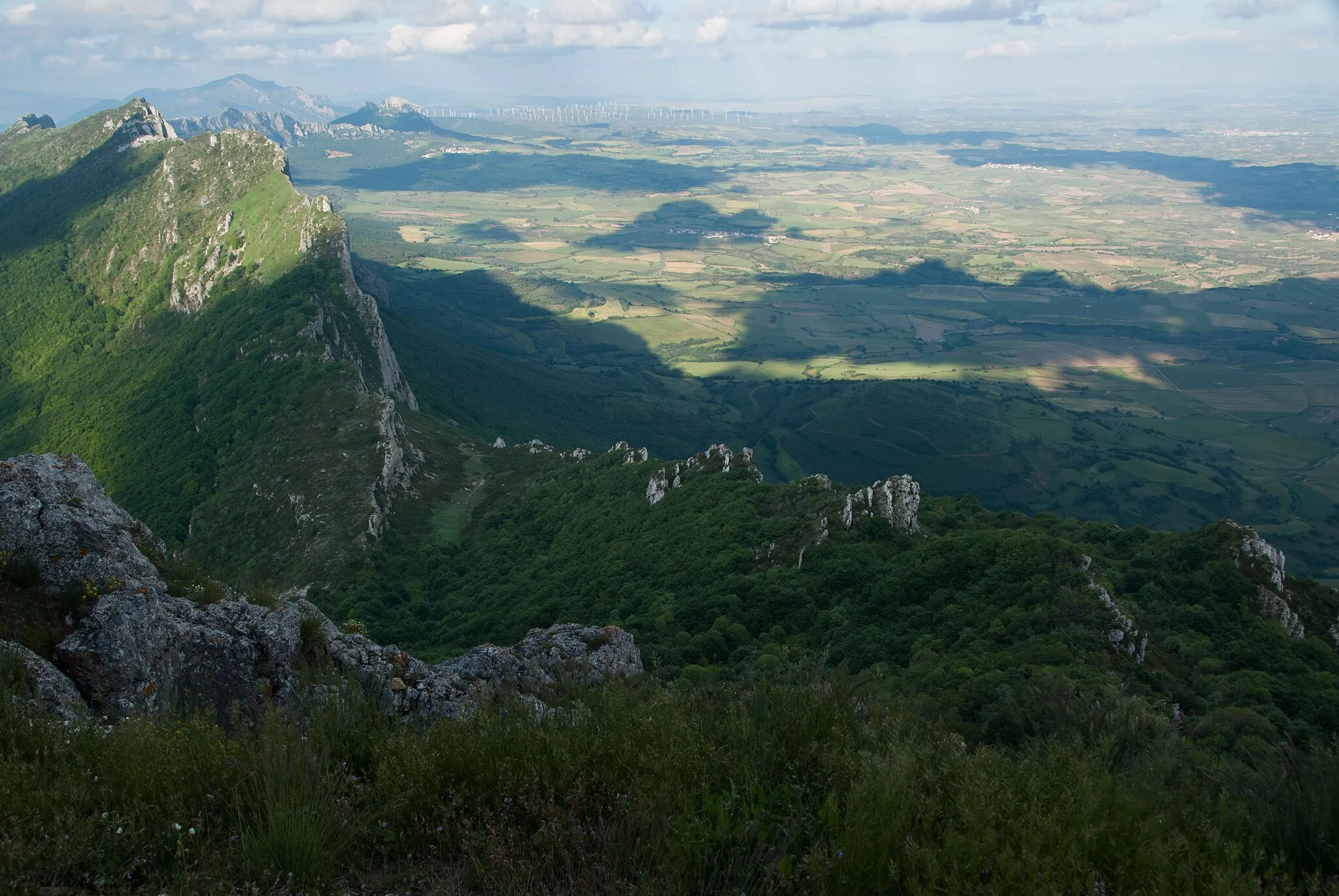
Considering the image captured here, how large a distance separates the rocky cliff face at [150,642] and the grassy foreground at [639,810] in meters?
2.91

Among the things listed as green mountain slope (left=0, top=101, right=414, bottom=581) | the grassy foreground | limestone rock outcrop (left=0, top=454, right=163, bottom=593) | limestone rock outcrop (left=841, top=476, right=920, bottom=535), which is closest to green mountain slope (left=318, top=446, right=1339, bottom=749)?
limestone rock outcrop (left=841, top=476, right=920, bottom=535)

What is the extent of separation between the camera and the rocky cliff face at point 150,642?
51.0 feet

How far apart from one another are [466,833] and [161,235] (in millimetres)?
165024

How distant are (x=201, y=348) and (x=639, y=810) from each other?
118560 mm

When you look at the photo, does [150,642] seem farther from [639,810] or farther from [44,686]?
[639,810]

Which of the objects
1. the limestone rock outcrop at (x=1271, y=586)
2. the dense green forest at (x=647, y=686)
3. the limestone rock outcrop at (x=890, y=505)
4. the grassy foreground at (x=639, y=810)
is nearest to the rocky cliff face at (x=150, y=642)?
the dense green forest at (x=647, y=686)

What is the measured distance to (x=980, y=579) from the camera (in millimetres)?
37688

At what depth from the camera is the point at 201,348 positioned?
10850 cm

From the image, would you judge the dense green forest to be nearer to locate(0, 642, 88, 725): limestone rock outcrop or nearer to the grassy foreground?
the grassy foreground

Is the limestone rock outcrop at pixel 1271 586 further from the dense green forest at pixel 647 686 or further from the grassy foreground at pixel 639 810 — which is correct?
the grassy foreground at pixel 639 810

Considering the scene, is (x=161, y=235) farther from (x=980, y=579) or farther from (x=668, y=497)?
(x=980, y=579)

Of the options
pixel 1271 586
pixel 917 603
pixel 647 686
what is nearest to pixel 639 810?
pixel 647 686

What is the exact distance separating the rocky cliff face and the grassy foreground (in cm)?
291

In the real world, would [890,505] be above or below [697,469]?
above
